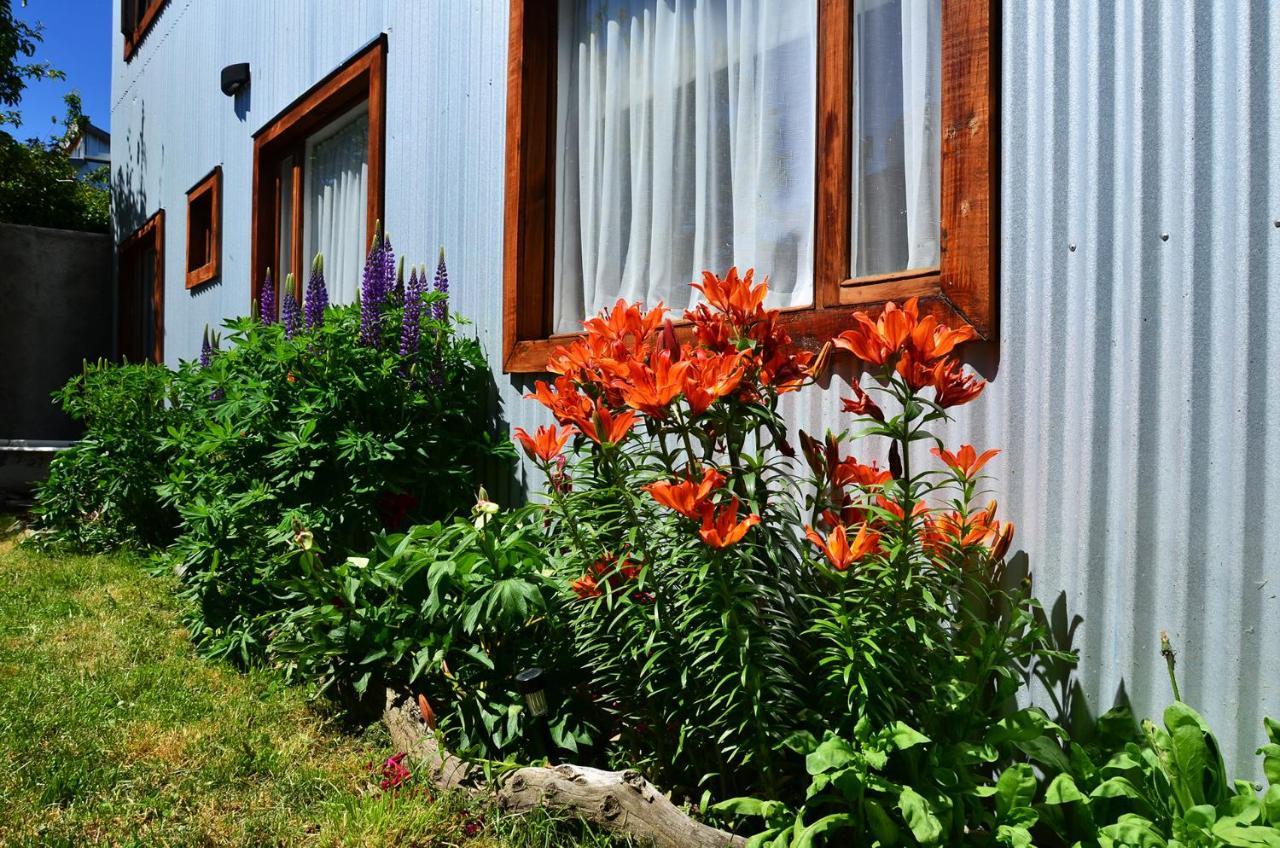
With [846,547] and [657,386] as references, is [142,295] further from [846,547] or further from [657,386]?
[846,547]

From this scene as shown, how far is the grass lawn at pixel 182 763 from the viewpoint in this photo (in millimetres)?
2131

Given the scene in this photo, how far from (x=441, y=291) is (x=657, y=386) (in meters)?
2.29

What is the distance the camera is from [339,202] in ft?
19.3

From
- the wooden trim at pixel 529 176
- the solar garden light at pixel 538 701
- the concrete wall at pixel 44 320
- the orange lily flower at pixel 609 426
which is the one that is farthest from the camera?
the concrete wall at pixel 44 320

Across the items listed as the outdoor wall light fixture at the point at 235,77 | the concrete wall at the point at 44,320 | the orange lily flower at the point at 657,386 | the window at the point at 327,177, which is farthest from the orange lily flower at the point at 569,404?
the concrete wall at the point at 44,320

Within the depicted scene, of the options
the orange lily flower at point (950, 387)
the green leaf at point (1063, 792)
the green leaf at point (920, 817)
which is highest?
the orange lily flower at point (950, 387)

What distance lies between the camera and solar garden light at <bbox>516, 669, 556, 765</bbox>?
2.27 metres

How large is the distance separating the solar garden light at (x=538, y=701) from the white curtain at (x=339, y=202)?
3.65 metres

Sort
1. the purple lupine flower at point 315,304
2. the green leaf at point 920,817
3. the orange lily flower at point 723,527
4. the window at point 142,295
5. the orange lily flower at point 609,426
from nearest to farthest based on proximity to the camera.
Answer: the green leaf at point 920,817, the orange lily flower at point 723,527, the orange lily flower at point 609,426, the purple lupine flower at point 315,304, the window at point 142,295

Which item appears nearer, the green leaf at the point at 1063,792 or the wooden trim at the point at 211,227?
the green leaf at the point at 1063,792

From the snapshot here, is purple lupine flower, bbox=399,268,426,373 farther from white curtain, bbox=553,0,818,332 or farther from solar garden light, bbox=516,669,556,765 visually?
solar garden light, bbox=516,669,556,765

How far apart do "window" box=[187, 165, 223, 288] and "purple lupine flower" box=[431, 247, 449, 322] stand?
13.6 feet

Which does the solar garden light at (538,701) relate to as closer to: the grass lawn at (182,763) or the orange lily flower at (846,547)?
the grass lawn at (182,763)

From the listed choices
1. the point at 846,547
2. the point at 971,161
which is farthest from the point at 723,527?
the point at 971,161
